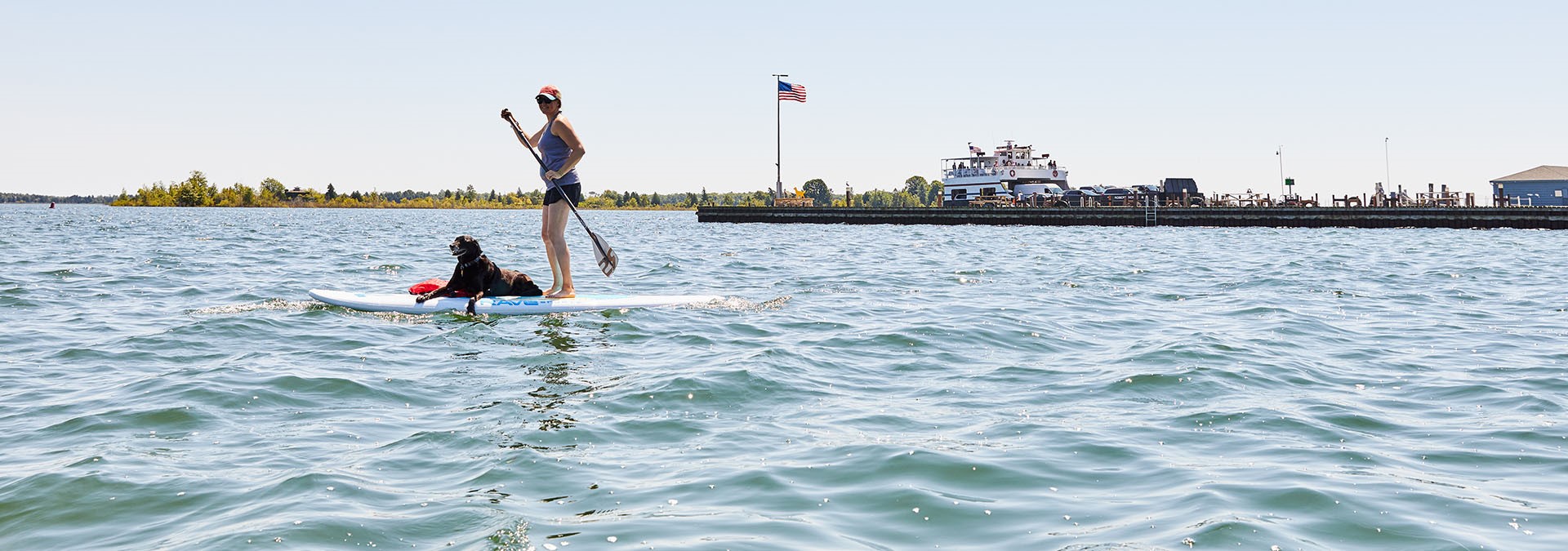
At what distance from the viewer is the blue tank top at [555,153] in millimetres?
10812

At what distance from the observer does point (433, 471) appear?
484 centimetres

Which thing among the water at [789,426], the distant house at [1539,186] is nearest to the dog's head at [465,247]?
the water at [789,426]

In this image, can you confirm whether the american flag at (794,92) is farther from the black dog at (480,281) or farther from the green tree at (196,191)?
the green tree at (196,191)

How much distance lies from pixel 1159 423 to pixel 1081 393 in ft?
3.06

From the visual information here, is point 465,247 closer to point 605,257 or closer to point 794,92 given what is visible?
point 605,257

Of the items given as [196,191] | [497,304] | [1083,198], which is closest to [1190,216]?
[1083,198]

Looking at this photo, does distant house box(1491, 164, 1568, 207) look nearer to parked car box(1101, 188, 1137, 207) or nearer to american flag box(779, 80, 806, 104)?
parked car box(1101, 188, 1137, 207)

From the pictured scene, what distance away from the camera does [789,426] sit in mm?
5879

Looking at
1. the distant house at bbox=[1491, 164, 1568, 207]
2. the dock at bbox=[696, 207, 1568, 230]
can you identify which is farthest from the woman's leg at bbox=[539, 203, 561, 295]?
the distant house at bbox=[1491, 164, 1568, 207]

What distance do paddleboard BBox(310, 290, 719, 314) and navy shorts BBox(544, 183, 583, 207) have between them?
1.01 m

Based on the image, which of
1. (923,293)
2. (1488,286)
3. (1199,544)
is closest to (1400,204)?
(1488,286)

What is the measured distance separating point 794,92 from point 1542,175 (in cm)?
4813

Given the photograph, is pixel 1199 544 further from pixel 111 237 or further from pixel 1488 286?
pixel 111 237

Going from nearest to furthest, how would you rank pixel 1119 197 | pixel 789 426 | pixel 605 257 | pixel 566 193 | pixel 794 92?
pixel 789 426 < pixel 566 193 < pixel 605 257 < pixel 794 92 < pixel 1119 197
